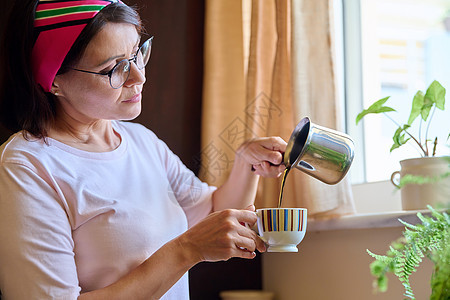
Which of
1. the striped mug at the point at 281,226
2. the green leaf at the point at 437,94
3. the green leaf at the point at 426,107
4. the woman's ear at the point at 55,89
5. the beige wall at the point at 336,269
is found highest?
the woman's ear at the point at 55,89

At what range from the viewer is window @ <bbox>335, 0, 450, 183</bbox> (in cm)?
174

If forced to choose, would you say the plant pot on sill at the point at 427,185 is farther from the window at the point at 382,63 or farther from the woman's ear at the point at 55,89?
the woman's ear at the point at 55,89

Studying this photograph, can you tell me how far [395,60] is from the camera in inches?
71.9

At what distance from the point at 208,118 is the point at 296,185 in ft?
1.69

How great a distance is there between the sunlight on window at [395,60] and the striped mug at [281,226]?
77cm

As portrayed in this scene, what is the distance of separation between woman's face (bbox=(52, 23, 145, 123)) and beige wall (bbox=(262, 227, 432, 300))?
73 centimetres

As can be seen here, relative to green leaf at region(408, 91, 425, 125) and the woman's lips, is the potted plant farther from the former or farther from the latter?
the woman's lips

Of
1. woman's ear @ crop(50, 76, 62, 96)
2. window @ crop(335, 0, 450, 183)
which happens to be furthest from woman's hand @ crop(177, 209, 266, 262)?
window @ crop(335, 0, 450, 183)

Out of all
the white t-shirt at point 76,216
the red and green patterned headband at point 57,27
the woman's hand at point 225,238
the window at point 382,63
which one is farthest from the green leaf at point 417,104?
the red and green patterned headband at point 57,27

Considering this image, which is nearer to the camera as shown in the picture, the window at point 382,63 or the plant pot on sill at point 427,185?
the plant pot on sill at point 427,185

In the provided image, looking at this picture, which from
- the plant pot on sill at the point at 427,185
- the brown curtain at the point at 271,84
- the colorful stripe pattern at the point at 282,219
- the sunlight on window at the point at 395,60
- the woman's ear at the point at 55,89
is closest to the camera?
the colorful stripe pattern at the point at 282,219

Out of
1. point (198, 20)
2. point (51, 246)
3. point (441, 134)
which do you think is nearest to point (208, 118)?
point (198, 20)

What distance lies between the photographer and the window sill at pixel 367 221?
1222 mm

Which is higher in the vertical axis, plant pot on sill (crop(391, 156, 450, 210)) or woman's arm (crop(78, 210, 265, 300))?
plant pot on sill (crop(391, 156, 450, 210))
